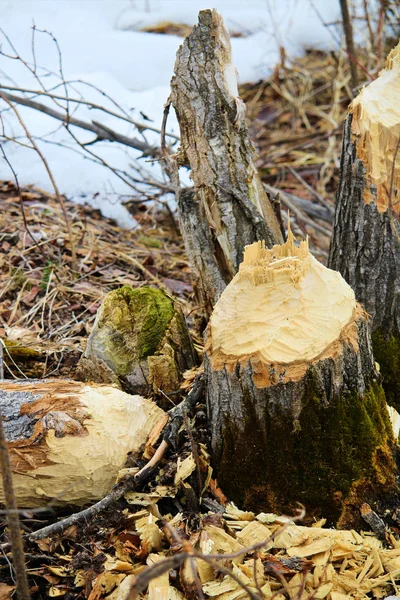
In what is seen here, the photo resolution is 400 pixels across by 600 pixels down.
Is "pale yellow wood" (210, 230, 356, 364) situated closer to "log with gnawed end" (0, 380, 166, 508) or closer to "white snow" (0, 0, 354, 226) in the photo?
"log with gnawed end" (0, 380, 166, 508)

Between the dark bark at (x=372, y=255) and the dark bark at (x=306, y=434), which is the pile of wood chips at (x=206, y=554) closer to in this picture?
the dark bark at (x=306, y=434)

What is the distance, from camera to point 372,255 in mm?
2582

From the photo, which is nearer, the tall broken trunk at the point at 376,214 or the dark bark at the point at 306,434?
the dark bark at the point at 306,434

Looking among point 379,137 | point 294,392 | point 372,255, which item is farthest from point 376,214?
point 294,392

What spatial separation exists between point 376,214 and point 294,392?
0.97 meters

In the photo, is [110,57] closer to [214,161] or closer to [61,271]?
[61,271]

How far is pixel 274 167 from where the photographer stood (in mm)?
5414

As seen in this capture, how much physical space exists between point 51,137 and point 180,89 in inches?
104

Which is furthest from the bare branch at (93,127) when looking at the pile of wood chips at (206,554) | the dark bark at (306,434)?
the pile of wood chips at (206,554)

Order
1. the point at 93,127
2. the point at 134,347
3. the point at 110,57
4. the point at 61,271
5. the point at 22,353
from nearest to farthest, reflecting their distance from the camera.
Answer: the point at 134,347
the point at 22,353
the point at 61,271
the point at 93,127
the point at 110,57

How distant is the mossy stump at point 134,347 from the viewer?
2.46 metres

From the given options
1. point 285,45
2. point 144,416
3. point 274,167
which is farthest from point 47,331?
point 285,45

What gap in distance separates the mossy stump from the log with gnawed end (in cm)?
24

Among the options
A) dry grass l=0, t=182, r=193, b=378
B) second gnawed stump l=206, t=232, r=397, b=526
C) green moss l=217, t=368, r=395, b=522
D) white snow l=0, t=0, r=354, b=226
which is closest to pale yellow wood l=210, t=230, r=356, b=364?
second gnawed stump l=206, t=232, r=397, b=526
